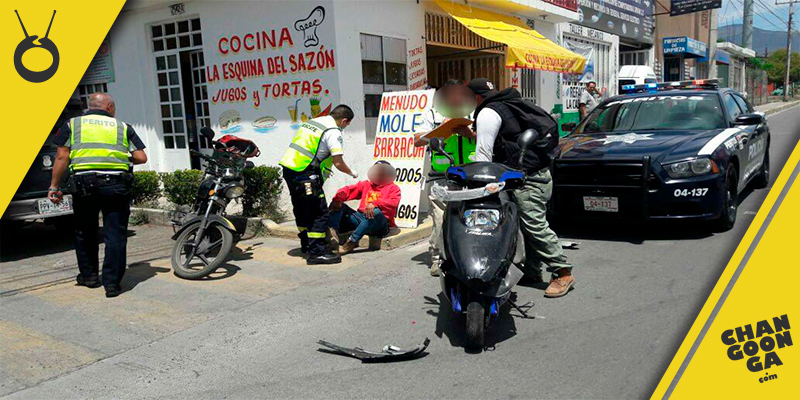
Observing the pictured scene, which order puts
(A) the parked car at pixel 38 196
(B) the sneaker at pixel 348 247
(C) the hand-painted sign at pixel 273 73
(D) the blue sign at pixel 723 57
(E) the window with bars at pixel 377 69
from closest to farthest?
1. (B) the sneaker at pixel 348 247
2. (A) the parked car at pixel 38 196
3. (C) the hand-painted sign at pixel 273 73
4. (E) the window with bars at pixel 377 69
5. (D) the blue sign at pixel 723 57

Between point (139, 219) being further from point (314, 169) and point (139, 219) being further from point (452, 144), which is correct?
point (452, 144)

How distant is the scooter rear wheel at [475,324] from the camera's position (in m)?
3.81

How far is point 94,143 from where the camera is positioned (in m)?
5.33

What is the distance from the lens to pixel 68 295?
218 inches

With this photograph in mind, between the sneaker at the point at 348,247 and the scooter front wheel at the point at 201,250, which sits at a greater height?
the scooter front wheel at the point at 201,250

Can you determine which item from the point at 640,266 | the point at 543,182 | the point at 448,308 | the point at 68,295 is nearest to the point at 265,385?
the point at 448,308

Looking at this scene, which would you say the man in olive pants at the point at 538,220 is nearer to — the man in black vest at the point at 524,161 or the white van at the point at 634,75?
the man in black vest at the point at 524,161

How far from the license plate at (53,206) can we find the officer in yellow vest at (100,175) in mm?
1702

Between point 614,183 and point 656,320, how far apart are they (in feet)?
7.65

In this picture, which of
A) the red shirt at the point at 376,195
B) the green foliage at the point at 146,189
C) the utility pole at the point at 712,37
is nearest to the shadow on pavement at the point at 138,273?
the red shirt at the point at 376,195

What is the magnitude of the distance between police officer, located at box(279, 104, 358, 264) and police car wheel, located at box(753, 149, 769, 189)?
6.84 metres

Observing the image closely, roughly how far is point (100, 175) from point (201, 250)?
A: 46.9 inches

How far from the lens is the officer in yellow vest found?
5.32 m

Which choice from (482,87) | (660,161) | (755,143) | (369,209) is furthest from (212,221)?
(755,143)
